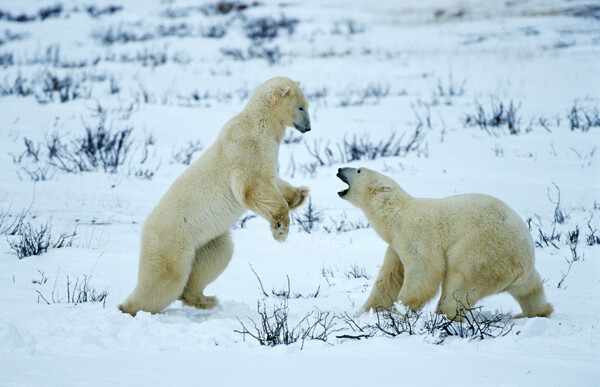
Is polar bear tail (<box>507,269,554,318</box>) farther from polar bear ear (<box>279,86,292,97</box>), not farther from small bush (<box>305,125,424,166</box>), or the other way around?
small bush (<box>305,125,424,166</box>)

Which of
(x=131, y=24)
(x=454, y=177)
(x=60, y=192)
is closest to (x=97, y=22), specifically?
(x=131, y=24)

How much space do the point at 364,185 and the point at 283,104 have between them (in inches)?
38.4

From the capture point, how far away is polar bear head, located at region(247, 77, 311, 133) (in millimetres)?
4688

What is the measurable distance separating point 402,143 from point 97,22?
65.4 feet

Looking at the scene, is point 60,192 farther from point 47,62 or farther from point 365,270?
point 47,62

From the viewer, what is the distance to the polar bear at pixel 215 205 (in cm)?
412

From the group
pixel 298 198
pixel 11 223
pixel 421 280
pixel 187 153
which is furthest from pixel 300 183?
pixel 421 280

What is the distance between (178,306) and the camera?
188 inches

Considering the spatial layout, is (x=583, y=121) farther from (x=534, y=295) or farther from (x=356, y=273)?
(x=534, y=295)

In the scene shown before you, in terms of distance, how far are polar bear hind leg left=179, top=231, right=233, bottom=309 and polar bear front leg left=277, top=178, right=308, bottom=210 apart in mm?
727

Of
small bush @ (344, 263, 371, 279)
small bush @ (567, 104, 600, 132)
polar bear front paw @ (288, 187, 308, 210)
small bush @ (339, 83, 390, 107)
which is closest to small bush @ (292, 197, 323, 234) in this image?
small bush @ (344, 263, 371, 279)

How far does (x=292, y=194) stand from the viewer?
16.1 feet

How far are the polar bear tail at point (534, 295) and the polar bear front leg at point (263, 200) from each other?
67.6 inches

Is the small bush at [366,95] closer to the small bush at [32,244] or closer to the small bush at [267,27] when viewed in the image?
the small bush at [267,27]
